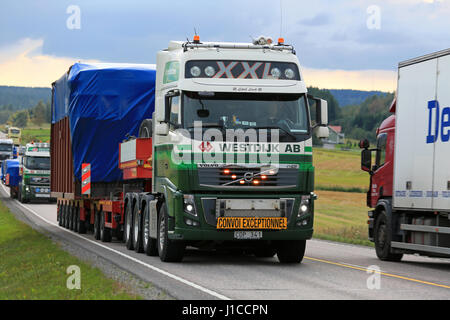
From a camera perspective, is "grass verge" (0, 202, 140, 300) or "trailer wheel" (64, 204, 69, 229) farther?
"trailer wheel" (64, 204, 69, 229)

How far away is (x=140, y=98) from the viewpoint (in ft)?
76.0

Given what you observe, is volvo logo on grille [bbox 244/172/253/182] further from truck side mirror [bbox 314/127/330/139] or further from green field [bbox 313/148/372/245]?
green field [bbox 313/148/372/245]

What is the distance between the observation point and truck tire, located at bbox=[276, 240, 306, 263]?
16.7m

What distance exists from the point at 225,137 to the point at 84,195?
1065 cm

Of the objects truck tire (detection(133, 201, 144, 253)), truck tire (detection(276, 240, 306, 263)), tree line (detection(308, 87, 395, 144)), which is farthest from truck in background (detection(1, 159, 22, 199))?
tree line (detection(308, 87, 395, 144))

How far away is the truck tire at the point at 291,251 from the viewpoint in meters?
16.7

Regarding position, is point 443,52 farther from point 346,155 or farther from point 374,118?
point 374,118

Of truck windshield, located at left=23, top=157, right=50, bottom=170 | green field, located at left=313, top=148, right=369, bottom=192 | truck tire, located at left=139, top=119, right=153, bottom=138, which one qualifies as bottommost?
green field, located at left=313, top=148, right=369, bottom=192

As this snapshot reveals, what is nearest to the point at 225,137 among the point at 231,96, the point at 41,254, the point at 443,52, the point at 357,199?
the point at 231,96

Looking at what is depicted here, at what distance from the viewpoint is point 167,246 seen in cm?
1625

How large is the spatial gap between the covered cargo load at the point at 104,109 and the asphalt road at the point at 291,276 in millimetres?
3696

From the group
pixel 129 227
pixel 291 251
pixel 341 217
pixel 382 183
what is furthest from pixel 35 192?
pixel 291 251

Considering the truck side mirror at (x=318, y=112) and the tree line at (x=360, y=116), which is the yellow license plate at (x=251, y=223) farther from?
the tree line at (x=360, y=116)

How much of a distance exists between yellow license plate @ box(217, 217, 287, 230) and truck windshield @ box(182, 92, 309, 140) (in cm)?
159
